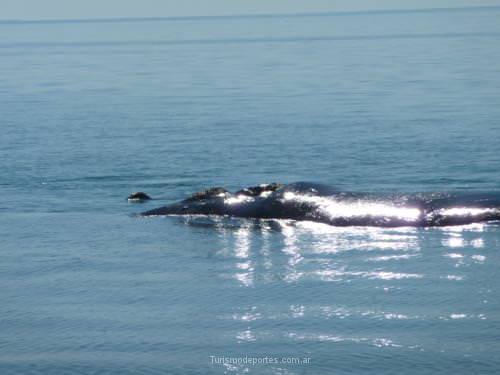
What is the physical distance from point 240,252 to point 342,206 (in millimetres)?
2621

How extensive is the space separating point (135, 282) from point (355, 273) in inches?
117

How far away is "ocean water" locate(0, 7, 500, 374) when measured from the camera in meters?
12.7

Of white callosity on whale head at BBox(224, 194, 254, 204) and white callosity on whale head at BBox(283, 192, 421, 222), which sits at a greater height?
white callosity on whale head at BBox(224, 194, 254, 204)

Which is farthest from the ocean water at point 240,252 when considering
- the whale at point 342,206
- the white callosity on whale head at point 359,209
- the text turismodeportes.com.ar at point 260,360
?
the white callosity on whale head at point 359,209

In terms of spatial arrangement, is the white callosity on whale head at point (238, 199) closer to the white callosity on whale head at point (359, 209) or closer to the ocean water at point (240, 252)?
the ocean water at point (240, 252)

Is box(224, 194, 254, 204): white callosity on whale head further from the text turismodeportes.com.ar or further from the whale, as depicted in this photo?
the text turismodeportes.com.ar

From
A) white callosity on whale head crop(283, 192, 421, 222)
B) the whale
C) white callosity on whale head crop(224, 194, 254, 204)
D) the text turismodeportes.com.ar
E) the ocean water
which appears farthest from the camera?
white callosity on whale head crop(224, 194, 254, 204)

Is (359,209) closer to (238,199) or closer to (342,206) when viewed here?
(342,206)

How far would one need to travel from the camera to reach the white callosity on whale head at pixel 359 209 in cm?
1883

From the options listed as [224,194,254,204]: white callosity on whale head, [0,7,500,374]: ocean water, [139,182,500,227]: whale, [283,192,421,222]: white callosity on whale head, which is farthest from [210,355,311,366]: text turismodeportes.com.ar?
[224,194,254,204]: white callosity on whale head

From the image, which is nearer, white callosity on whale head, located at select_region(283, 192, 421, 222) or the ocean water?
the ocean water

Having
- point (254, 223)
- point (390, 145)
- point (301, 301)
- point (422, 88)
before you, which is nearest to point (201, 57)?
point (422, 88)

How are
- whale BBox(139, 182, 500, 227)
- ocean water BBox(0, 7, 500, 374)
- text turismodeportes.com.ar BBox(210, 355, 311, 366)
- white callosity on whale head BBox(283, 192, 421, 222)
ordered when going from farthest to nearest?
white callosity on whale head BBox(283, 192, 421, 222) < whale BBox(139, 182, 500, 227) < ocean water BBox(0, 7, 500, 374) < text turismodeportes.com.ar BBox(210, 355, 311, 366)

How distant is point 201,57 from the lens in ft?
260
